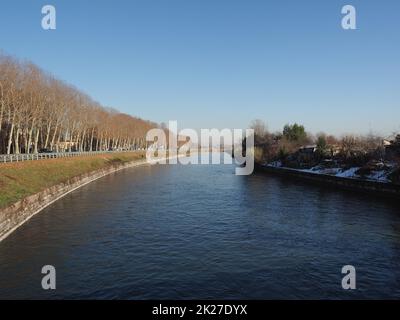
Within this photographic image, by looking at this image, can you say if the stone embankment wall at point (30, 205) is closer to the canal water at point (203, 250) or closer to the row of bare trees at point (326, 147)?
the canal water at point (203, 250)

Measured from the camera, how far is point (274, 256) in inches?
830

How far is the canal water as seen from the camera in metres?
16.5

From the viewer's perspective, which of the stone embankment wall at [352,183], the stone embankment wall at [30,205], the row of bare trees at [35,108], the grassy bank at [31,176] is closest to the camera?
the stone embankment wall at [30,205]

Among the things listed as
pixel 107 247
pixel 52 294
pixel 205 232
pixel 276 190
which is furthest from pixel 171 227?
pixel 276 190

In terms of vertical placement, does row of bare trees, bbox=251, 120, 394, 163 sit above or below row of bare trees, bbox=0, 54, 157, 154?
below

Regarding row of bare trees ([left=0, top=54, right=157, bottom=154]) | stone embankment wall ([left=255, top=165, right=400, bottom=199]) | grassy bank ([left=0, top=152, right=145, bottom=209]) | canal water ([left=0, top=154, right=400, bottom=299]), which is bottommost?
canal water ([left=0, top=154, right=400, bottom=299])

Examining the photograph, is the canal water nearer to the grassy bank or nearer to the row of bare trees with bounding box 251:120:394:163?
the grassy bank

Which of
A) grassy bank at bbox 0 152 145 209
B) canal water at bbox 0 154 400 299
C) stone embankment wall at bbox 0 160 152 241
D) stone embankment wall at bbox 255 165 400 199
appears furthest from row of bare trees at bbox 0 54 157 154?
stone embankment wall at bbox 255 165 400 199

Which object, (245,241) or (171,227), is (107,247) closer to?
(171,227)

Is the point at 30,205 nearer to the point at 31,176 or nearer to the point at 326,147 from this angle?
the point at 31,176

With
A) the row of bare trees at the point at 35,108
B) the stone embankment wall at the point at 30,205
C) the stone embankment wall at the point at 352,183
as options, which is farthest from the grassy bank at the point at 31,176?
the stone embankment wall at the point at 352,183

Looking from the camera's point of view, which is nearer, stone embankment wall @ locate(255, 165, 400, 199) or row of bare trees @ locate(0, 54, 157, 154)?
stone embankment wall @ locate(255, 165, 400, 199)

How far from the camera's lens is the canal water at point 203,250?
650 inches

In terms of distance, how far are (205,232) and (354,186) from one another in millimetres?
34983
